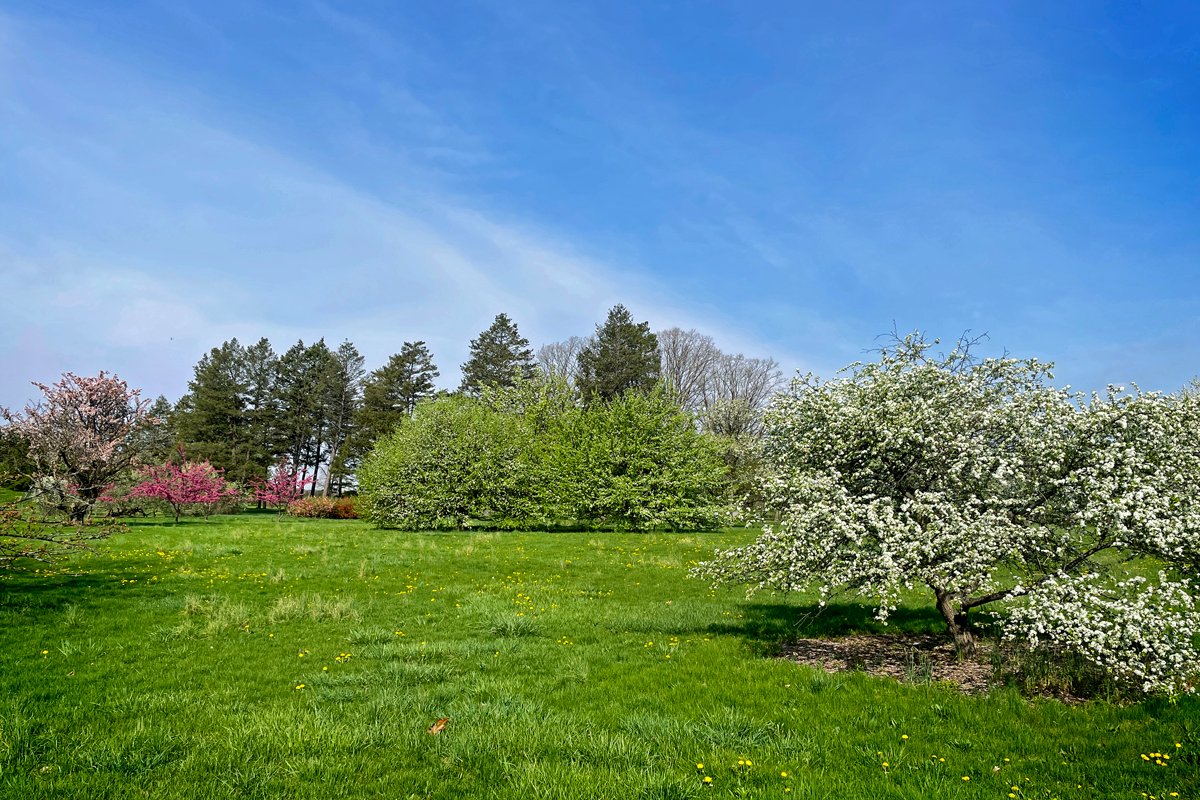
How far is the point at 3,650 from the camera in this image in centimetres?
924

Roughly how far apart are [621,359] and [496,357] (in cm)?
1849

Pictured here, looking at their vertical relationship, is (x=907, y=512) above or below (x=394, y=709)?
above

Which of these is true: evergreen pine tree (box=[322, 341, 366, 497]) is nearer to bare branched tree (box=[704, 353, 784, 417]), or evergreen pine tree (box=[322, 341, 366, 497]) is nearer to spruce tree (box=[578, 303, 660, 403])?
spruce tree (box=[578, 303, 660, 403])

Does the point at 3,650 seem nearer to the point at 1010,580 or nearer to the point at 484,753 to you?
the point at 484,753

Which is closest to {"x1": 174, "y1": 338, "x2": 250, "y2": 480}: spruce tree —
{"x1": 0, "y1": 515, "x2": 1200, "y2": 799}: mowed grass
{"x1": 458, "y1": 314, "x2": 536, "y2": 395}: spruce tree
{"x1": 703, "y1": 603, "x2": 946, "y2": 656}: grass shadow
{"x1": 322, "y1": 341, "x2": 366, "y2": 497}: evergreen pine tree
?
{"x1": 322, "y1": 341, "x2": 366, "y2": 497}: evergreen pine tree

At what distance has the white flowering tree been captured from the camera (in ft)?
24.1

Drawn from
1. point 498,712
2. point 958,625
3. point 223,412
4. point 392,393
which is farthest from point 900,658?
point 223,412

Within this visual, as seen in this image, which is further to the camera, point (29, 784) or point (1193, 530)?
point (1193, 530)

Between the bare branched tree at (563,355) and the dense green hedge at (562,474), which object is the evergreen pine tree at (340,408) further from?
the dense green hedge at (562,474)

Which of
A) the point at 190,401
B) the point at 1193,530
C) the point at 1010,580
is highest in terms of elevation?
the point at 190,401

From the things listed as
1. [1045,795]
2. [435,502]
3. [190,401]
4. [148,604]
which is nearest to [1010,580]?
[1045,795]

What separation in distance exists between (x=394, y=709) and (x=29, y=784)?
3.16m

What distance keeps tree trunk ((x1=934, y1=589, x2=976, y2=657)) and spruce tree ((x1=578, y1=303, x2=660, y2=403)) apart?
49.2 metres

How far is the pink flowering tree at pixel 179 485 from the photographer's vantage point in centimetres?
3609
